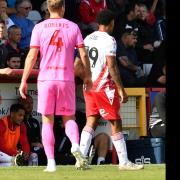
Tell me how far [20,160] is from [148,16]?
7071 mm

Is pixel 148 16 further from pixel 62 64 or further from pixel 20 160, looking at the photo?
pixel 62 64

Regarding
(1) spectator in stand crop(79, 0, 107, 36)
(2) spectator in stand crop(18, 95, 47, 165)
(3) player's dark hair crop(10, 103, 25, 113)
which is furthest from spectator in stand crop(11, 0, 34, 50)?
(3) player's dark hair crop(10, 103, 25, 113)

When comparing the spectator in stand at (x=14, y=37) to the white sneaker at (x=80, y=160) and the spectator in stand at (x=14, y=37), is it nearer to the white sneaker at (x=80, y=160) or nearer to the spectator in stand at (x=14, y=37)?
the spectator in stand at (x=14, y=37)

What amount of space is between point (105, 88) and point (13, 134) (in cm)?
267

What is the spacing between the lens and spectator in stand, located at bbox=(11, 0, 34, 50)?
13409 mm

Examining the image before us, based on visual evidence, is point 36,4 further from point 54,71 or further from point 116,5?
point 54,71

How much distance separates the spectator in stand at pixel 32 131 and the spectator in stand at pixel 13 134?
245 millimetres

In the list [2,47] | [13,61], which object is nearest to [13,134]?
[13,61]

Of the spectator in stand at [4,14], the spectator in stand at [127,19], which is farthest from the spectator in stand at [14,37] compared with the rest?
the spectator in stand at [127,19]

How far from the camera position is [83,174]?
276 inches

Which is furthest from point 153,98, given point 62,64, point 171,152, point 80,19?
point 171,152

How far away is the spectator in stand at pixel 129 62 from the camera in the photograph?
13414mm

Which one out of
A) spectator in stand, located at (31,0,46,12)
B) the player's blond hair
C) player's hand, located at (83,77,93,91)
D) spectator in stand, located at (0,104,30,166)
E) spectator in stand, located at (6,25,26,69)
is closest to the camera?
the player's blond hair

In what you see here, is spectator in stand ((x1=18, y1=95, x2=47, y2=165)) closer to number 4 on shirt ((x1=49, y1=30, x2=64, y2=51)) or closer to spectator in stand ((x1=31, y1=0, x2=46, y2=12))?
number 4 on shirt ((x1=49, y1=30, x2=64, y2=51))
